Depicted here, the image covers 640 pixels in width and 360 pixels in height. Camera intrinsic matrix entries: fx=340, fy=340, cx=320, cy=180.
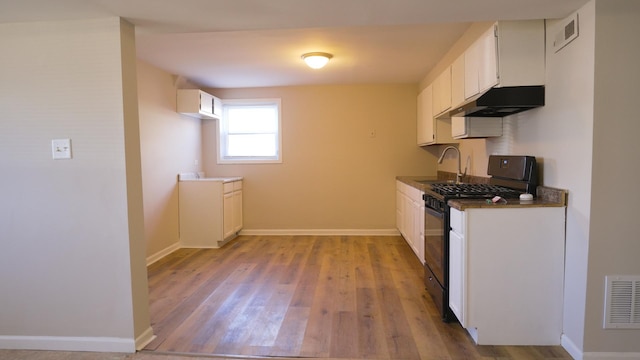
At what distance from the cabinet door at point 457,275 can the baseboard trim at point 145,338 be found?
2.02m

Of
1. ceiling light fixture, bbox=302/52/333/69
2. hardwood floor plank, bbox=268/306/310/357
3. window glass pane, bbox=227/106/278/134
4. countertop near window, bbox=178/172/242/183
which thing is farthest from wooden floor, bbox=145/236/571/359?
ceiling light fixture, bbox=302/52/333/69

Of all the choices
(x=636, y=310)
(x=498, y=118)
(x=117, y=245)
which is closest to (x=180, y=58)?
(x=117, y=245)

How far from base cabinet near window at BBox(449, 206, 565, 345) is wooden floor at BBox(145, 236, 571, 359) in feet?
0.40

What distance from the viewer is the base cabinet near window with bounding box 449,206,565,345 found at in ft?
6.79

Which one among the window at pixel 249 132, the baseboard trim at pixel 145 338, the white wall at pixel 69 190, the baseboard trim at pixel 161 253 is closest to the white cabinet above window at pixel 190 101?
the window at pixel 249 132

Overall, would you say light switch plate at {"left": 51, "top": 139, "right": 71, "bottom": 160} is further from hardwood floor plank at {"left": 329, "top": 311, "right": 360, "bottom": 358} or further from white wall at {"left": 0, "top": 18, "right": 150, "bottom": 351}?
hardwood floor plank at {"left": 329, "top": 311, "right": 360, "bottom": 358}

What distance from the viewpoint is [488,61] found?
2350 millimetres

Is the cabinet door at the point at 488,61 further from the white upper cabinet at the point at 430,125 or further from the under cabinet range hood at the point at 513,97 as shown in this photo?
the white upper cabinet at the point at 430,125

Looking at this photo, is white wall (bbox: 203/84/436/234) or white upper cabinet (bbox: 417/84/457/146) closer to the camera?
white upper cabinet (bbox: 417/84/457/146)

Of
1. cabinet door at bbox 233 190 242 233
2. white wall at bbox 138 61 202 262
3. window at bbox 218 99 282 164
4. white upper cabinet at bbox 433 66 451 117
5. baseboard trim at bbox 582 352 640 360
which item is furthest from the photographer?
window at bbox 218 99 282 164

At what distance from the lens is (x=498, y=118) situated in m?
2.85

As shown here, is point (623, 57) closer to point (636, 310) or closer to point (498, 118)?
point (498, 118)

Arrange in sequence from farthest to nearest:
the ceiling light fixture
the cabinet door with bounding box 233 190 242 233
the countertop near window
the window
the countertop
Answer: the window, the cabinet door with bounding box 233 190 242 233, the countertop near window, the ceiling light fixture, the countertop

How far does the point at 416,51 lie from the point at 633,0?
1.99 meters
